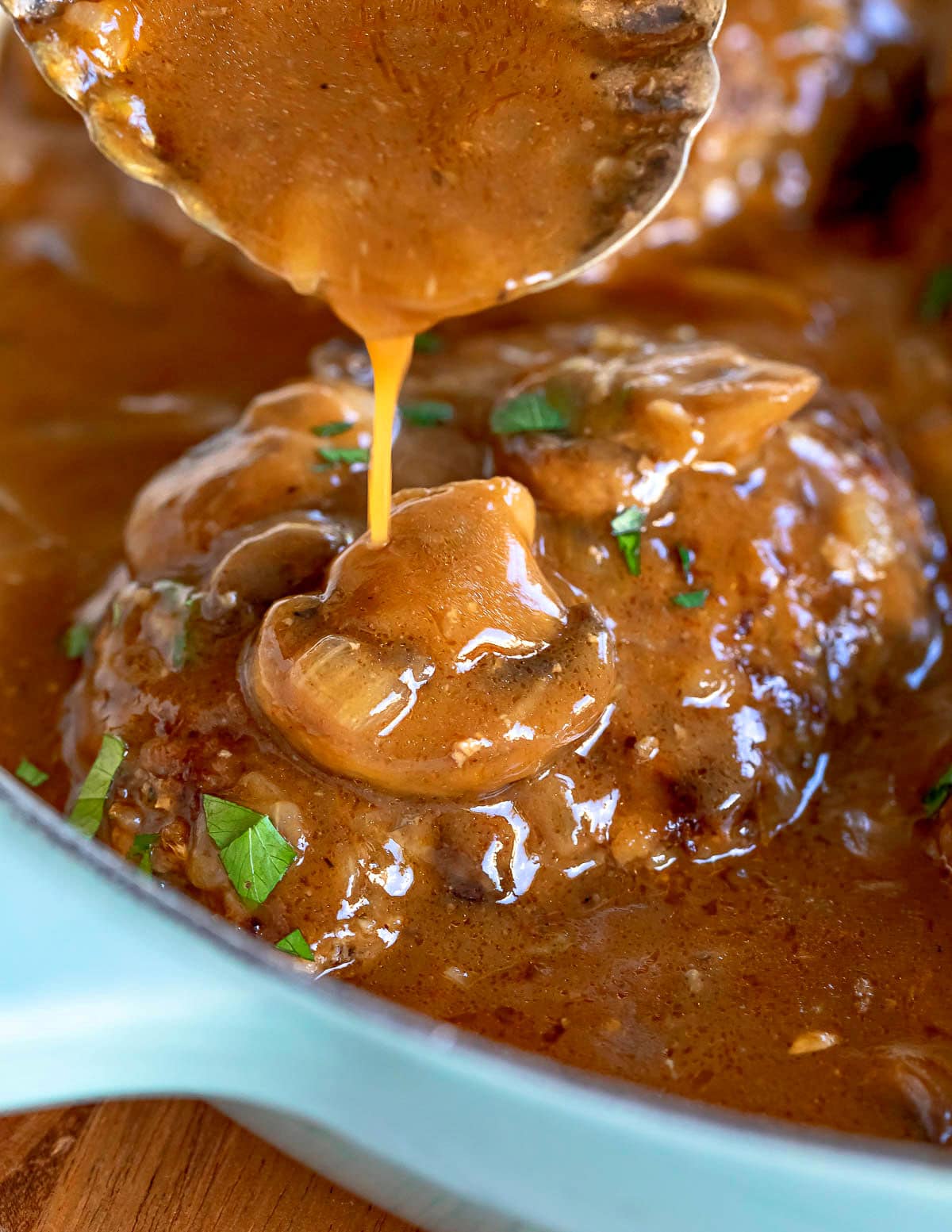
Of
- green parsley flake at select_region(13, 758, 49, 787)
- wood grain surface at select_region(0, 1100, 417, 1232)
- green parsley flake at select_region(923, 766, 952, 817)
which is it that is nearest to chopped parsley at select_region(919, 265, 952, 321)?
green parsley flake at select_region(923, 766, 952, 817)

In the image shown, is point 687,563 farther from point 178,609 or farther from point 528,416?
point 178,609

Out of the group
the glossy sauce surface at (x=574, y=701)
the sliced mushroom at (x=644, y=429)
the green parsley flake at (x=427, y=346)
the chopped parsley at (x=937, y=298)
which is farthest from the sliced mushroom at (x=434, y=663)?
the chopped parsley at (x=937, y=298)

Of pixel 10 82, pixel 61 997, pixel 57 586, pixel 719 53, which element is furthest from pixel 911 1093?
pixel 10 82

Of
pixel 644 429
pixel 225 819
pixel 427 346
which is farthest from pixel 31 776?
pixel 427 346

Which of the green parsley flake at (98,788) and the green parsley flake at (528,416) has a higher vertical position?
the green parsley flake at (528,416)

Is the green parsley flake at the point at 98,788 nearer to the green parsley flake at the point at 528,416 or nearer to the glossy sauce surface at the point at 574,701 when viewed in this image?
the glossy sauce surface at the point at 574,701

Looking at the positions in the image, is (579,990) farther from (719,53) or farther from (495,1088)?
(719,53)

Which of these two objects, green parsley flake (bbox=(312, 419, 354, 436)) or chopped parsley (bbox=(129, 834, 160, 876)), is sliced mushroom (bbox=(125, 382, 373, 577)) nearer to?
green parsley flake (bbox=(312, 419, 354, 436))
